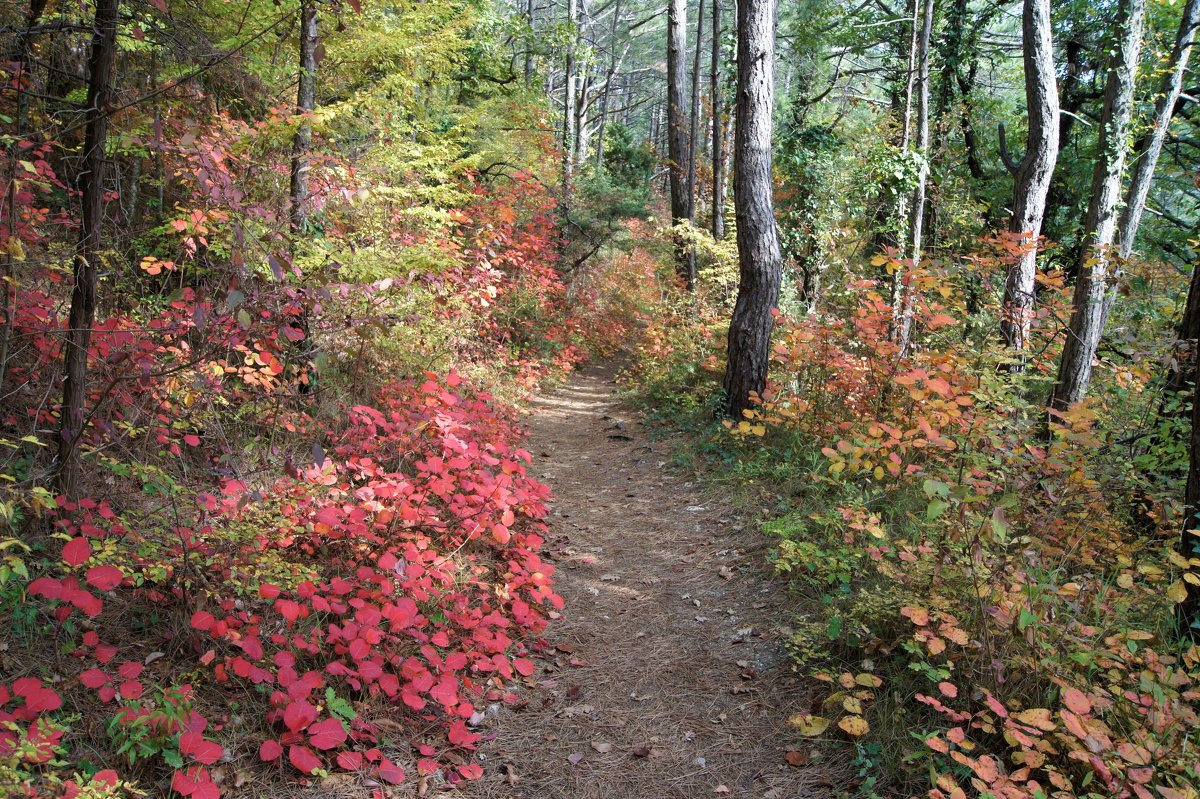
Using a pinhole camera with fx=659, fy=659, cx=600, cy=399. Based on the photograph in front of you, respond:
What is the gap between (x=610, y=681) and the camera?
376 cm

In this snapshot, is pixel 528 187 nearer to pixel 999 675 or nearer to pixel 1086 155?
pixel 1086 155

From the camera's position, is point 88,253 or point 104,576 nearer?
point 104,576

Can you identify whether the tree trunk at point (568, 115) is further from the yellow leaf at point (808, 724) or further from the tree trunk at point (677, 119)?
the yellow leaf at point (808, 724)

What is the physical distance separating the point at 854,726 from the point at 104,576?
3255 mm

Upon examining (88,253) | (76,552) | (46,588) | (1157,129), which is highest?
(1157,129)

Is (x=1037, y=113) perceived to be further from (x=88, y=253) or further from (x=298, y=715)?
(x=298, y=715)

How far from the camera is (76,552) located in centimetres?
257

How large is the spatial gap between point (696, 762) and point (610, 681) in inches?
29.9

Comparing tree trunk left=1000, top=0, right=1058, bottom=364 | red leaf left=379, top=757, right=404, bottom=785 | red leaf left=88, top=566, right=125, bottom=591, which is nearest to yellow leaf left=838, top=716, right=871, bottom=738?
red leaf left=379, top=757, right=404, bottom=785

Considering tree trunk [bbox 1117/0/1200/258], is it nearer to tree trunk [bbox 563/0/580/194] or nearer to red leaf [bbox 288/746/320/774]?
red leaf [bbox 288/746/320/774]

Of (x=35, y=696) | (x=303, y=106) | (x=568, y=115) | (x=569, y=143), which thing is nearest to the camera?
(x=35, y=696)

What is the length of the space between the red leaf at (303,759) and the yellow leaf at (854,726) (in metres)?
2.24

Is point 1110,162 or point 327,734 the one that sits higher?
point 1110,162

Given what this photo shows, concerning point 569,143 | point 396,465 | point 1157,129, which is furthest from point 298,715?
point 569,143
